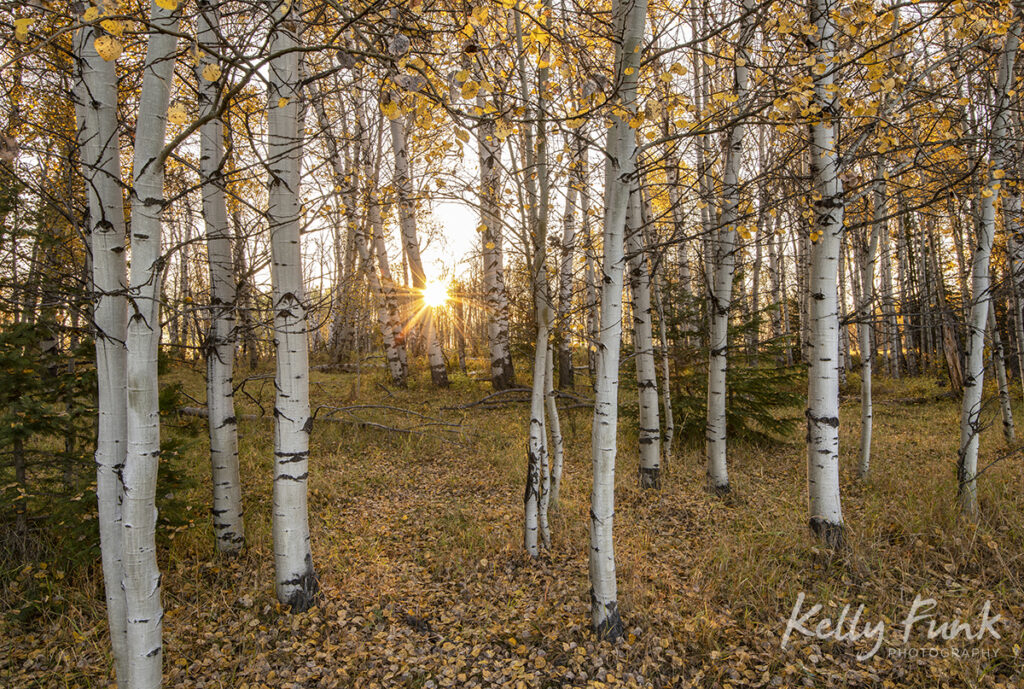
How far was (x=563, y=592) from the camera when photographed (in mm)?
3924

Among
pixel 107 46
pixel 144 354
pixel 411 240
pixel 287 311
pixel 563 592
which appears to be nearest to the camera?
pixel 107 46

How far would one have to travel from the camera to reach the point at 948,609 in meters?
3.48

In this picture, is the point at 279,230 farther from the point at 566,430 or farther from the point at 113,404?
the point at 566,430

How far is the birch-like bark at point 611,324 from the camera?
10.2 ft

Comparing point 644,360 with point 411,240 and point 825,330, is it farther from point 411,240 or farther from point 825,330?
point 411,240

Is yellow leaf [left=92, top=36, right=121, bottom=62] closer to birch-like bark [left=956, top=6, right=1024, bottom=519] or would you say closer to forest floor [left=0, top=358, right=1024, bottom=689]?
forest floor [left=0, top=358, right=1024, bottom=689]

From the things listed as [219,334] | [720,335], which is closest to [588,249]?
[720,335]

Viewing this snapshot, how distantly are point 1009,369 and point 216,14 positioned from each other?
700 inches

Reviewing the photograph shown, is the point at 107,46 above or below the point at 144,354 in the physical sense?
above

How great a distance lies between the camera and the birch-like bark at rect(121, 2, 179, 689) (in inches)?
88.7

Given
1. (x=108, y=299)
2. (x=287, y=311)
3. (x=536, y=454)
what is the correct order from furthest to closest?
(x=536, y=454) < (x=287, y=311) < (x=108, y=299)

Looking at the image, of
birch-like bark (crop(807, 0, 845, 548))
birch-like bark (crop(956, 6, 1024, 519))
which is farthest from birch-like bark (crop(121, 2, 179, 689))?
birch-like bark (crop(956, 6, 1024, 519))

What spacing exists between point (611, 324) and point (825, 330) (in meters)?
2.21

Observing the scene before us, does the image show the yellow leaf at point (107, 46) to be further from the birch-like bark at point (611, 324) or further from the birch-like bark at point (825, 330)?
the birch-like bark at point (825, 330)
